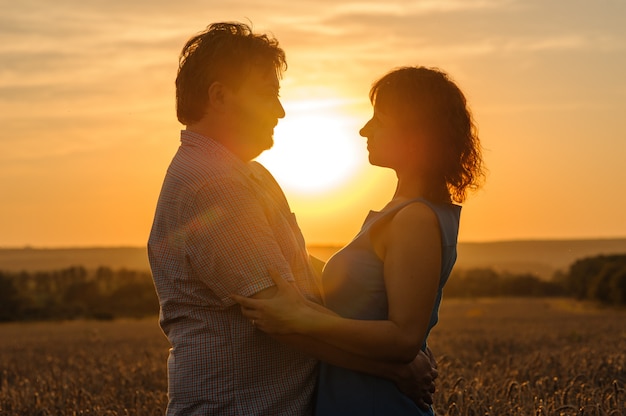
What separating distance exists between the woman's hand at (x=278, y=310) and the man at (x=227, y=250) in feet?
0.13

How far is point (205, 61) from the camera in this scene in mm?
4059

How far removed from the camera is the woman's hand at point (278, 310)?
374 centimetres

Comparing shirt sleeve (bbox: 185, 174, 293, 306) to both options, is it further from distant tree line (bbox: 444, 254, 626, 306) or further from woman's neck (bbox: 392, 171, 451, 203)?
distant tree line (bbox: 444, 254, 626, 306)

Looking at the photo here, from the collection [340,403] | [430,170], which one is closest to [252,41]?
[430,170]

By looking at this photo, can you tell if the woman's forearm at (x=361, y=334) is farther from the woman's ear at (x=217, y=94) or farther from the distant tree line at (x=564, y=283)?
the distant tree line at (x=564, y=283)

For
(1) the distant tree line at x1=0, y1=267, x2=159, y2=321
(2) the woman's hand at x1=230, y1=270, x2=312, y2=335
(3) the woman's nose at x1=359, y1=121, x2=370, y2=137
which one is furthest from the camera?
Result: (1) the distant tree line at x1=0, y1=267, x2=159, y2=321

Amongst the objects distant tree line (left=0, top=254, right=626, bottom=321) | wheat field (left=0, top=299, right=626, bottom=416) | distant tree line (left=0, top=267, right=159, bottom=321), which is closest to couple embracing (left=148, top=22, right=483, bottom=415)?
wheat field (left=0, top=299, right=626, bottom=416)

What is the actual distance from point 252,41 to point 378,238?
3.44ft

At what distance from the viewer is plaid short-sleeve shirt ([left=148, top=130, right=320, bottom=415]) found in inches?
149

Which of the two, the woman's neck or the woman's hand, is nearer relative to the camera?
the woman's hand

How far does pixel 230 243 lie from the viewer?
377 centimetres

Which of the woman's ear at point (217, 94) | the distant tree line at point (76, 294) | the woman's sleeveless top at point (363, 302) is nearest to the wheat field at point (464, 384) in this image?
the woman's sleeveless top at point (363, 302)

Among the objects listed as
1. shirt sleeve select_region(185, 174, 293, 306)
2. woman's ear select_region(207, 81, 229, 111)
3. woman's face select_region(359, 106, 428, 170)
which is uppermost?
woman's ear select_region(207, 81, 229, 111)

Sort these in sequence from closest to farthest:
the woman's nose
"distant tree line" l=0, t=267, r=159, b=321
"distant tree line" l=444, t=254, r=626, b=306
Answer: the woman's nose → "distant tree line" l=444, t=254, r=626, b=306 → "distant tree line" l=0, t=267, r=159, b=321
